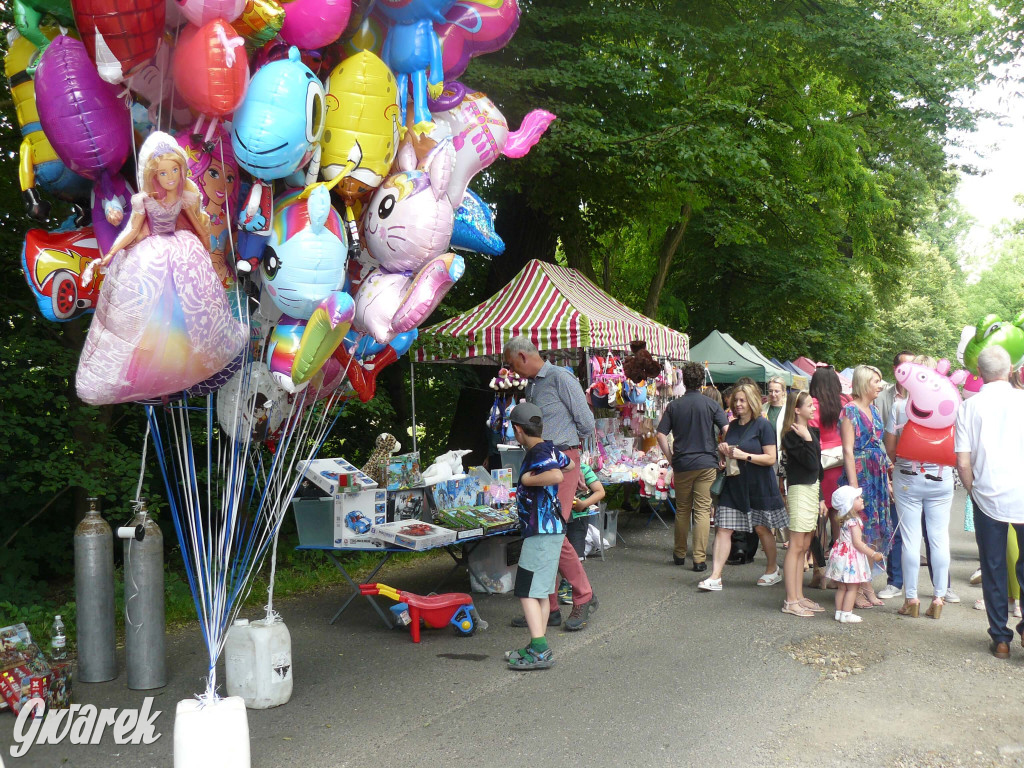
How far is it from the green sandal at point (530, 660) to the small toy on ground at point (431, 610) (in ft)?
2.63

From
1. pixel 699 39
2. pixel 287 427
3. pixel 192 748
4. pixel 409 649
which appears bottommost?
pixel 409 649

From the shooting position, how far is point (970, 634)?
241 inches

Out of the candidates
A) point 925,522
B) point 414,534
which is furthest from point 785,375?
point 414,534

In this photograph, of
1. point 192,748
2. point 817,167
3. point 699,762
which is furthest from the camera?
point 817,167

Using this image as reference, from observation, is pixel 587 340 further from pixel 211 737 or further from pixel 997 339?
pixel 211 737

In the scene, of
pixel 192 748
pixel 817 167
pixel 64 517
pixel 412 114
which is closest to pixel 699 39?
pixel 817 167

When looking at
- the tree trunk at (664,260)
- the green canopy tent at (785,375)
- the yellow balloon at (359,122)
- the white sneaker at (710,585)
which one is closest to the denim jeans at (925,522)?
the white sneaker at (710,585)

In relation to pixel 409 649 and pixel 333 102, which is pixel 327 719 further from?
pixel 333 102

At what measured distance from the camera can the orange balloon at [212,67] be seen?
11.7ft

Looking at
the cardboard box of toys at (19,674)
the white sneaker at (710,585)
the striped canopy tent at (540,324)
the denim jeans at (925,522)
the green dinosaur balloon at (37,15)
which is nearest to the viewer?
the green dinosaur balloon at (37,15)

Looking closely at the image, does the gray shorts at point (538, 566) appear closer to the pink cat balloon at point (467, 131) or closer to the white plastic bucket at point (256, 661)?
the white plastic bucket at point (256, 661)

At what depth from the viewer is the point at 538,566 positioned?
5316 millimetres

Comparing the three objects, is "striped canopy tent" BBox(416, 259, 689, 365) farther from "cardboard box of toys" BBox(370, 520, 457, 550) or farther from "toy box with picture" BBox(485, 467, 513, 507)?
"cardboard box of toys" BBox(370, 520, 457, 550)

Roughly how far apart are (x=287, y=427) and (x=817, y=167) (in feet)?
38.9
